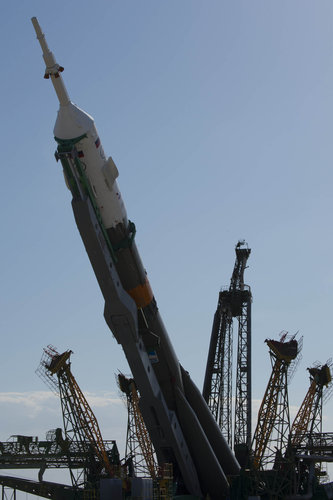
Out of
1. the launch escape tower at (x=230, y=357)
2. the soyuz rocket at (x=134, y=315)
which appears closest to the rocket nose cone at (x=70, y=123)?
the soyuz rocket at (x=134, y=315)

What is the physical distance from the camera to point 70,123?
25.1 metres

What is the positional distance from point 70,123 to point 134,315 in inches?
296

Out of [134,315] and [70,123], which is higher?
[70,123]

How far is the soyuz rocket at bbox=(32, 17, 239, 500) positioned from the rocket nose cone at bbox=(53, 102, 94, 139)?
0.04 meters

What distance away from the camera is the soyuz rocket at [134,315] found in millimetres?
24953

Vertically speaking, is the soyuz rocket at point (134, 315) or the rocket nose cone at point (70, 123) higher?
the rocket nose cone at point (70, 123)

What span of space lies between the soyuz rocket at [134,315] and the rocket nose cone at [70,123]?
4cm

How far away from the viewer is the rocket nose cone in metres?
25.0

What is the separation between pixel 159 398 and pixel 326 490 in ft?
32.7

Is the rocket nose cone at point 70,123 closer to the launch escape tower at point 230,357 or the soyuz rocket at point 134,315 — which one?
the soyuz rocket at point 134,315

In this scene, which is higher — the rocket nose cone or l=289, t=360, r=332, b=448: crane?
the rocket nose cone

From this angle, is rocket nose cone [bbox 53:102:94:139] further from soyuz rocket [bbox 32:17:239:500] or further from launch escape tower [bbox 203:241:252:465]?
launch escape tower [bbox 203:241:252:465]

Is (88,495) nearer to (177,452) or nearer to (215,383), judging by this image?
(177,452)

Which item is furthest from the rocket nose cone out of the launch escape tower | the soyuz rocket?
the launch escape tower
